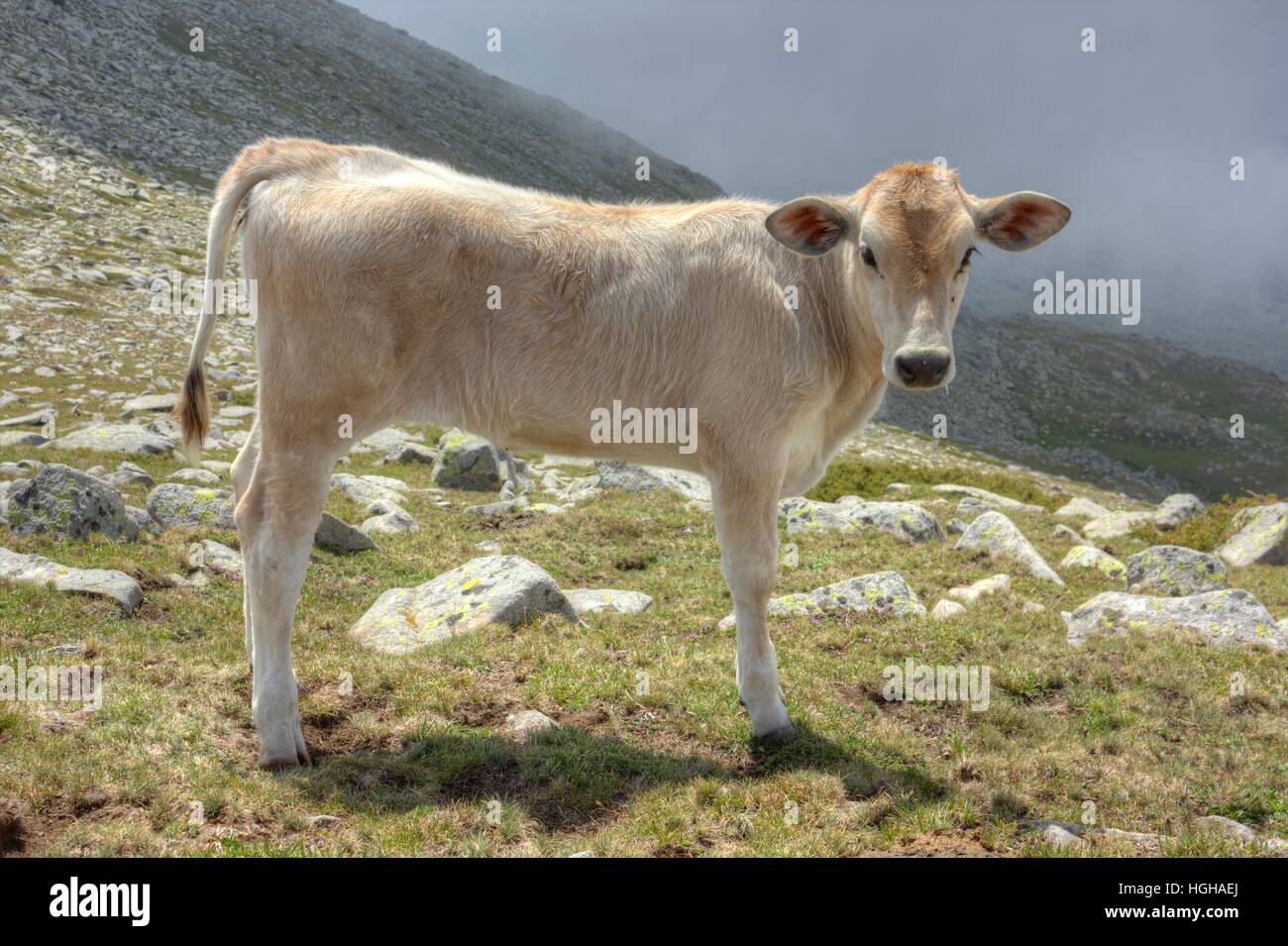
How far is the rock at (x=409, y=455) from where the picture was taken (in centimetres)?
2216

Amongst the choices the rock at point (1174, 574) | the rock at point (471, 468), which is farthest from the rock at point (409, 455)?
the rock at point (1174, 574)

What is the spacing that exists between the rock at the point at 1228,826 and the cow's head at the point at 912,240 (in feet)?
12.4

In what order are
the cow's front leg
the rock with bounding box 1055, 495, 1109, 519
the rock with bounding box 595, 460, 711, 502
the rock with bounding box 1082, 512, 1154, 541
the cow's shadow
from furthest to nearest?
the rock with bounding box 1055, 495, 1109, 519 < the rock with bounding box 1082, 512, 1154, 541 < the rock with bounding box 595, 460, 711, 502 < the cow's front leg < the cow's shadow

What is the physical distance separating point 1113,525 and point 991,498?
3018 millimetres

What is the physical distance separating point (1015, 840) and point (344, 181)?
688cm

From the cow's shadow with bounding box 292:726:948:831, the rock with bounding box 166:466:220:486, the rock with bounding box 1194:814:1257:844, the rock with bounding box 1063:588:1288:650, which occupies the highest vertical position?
the rock with bounding box 166:466:220:486

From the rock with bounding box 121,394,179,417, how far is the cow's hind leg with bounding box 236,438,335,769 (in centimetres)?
1880

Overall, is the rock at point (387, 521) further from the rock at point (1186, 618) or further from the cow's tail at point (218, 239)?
the rock at point (1186, 618)

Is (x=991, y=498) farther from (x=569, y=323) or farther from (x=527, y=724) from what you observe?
(x=569, y=323)

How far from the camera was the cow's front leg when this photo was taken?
23.4 ft

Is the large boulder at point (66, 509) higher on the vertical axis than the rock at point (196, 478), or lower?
lower

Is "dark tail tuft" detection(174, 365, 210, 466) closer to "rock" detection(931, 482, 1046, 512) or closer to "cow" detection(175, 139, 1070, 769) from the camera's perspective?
"cow" detection(175, 139, 1070, 769)

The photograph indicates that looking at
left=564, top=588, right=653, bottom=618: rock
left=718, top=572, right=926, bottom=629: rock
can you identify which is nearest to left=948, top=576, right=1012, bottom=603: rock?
left=718, top=572, right=926, bottom=629: rock
